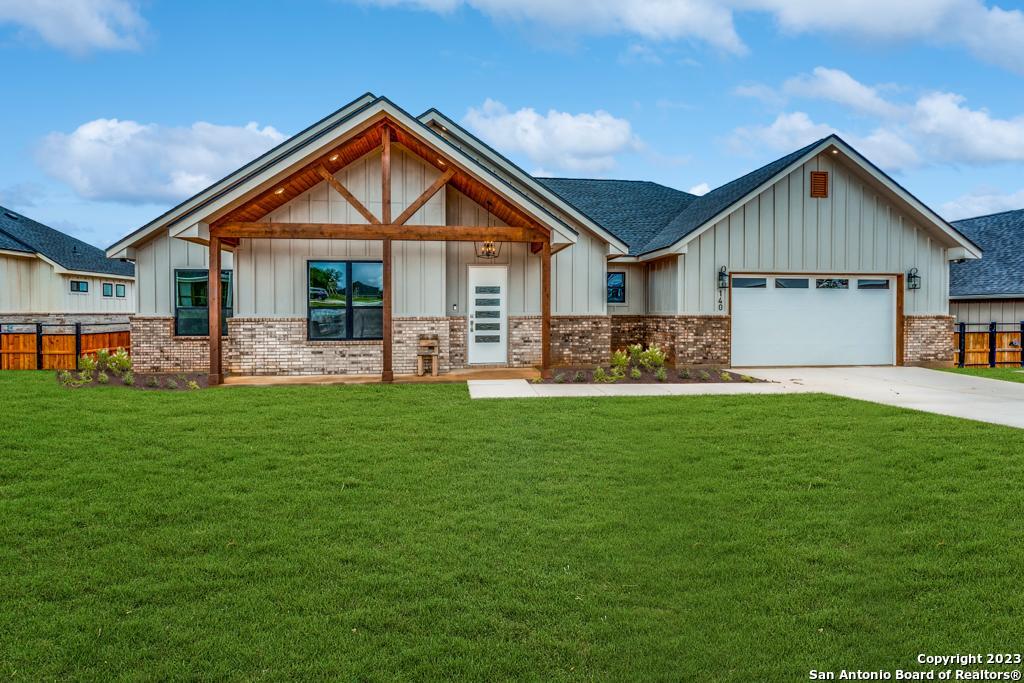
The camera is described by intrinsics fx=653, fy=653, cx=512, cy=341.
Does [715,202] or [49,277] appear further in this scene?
[49,277]

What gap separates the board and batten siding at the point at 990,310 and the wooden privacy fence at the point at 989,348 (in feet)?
7.36

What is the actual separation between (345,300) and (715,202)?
10533 millimetres

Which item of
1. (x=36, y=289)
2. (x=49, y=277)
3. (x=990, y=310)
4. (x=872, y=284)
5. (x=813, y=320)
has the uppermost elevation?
(x=49, y=277)

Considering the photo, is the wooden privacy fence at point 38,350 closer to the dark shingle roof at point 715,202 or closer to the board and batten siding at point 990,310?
the dark shingle roof at point 715,202

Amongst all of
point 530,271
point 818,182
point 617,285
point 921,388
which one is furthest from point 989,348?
point 530,271

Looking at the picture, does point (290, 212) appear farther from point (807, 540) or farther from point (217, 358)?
point (807, 540)

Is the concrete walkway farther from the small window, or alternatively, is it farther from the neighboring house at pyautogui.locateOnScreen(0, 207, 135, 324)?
→ the neighboring house at pyautogui.locateOnScreen(0, 207, 135, 324)

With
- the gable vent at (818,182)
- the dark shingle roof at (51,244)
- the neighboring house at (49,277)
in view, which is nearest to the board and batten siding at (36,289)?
the neighboring house at (49,277)

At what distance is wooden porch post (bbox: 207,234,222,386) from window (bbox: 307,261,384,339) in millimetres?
2109

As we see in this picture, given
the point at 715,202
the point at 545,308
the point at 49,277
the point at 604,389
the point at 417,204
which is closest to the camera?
the point at 604,389

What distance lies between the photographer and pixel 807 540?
451cm

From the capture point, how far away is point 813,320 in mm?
17062

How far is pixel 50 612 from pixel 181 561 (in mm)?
763

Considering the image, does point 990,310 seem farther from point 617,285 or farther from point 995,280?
point 617,285
